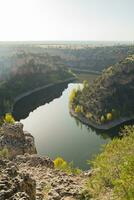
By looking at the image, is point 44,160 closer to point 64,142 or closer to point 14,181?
point 14,181

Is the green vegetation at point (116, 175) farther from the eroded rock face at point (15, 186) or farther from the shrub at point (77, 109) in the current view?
the shrub at point (77, 109)

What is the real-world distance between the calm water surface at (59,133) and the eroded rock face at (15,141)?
18.9m

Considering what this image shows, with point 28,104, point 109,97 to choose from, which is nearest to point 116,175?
point 109,97

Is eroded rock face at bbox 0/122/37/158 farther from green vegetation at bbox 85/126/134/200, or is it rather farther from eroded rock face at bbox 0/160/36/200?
eroded rock face at bbox 0/160/36/200

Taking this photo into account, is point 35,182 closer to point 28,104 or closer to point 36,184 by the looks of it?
point 36,184

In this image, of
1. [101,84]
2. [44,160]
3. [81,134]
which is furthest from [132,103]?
[44,160]

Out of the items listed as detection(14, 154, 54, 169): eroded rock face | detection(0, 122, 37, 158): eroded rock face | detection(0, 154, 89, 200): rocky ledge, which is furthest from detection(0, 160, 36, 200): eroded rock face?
detection(0, 122, 37, 158): eroded rock face

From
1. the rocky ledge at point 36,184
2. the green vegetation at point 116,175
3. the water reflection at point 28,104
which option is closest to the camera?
the rocky ledge at point 36,184

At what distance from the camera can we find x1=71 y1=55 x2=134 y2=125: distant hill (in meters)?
134

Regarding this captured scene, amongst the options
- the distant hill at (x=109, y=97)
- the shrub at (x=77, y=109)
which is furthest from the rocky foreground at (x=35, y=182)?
the shrub at (x=77, y=109)

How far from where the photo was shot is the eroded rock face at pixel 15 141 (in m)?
67.2

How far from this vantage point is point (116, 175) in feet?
108

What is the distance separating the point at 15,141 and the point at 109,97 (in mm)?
80402

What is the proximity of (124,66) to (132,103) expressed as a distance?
20.0 m
